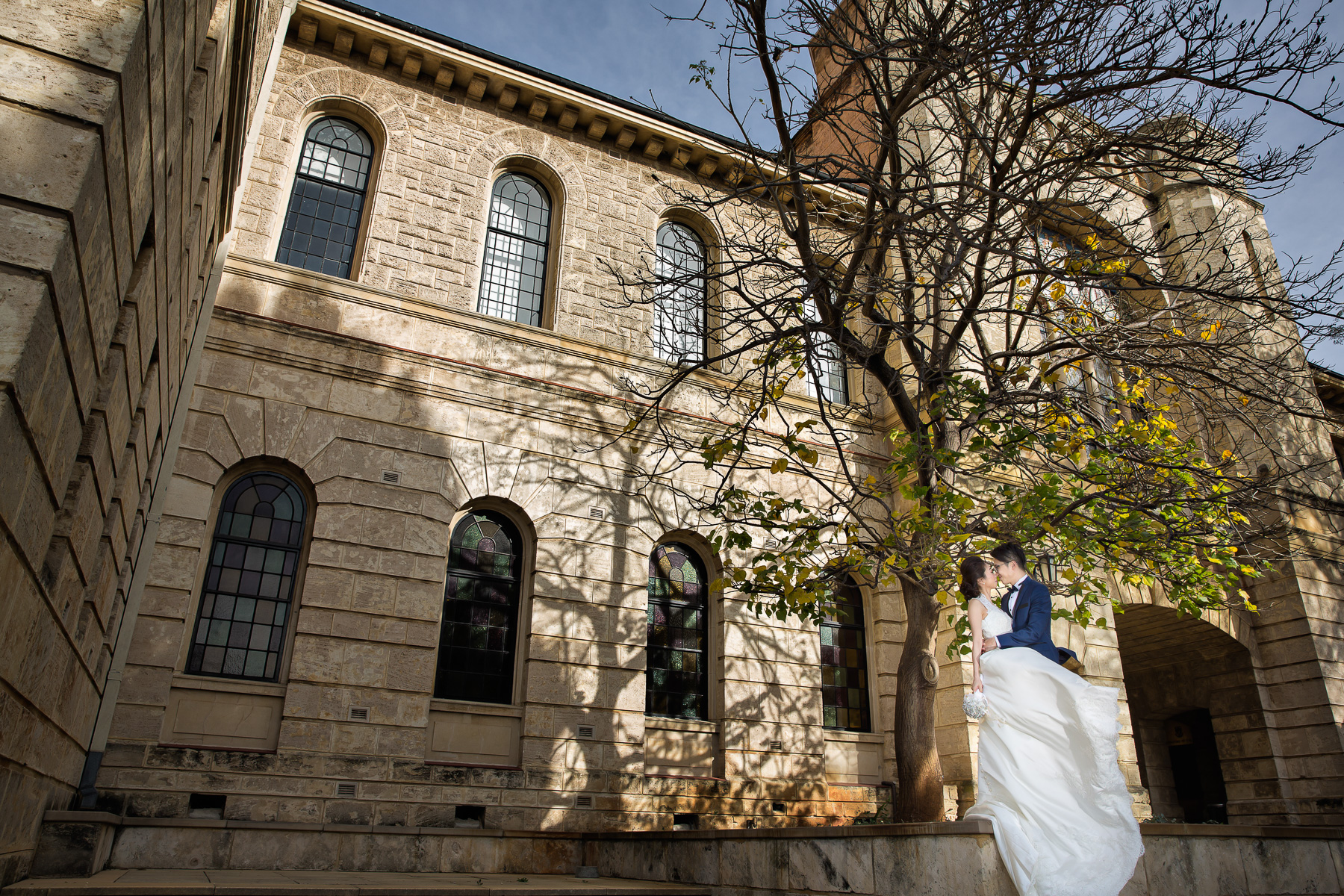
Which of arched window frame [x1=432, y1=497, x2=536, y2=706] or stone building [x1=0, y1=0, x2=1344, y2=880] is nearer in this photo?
stone building [x1=0, y1=0, x2=1344, y2=880]

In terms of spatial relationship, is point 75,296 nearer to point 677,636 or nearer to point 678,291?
point 677,636

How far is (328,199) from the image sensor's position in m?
12.7

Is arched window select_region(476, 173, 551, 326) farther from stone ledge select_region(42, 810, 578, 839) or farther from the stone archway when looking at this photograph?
the stone archway

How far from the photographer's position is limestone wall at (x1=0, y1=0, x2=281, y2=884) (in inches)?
124

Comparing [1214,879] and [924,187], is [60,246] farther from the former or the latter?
[1214,879]

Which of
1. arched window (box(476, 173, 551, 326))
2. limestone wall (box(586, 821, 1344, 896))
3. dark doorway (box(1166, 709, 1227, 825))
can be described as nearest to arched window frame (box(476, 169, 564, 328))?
arched window (box(476, 173, 551, 326))

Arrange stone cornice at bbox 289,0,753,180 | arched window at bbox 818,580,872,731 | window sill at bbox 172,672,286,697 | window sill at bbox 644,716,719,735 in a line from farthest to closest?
1. arched window at bbox 818,580,872,731
2. stone cornice at bbox 289,0,753,180
3. window sill at bbox 644,716,719,735
4. window sill at bbox 172,672,286,697

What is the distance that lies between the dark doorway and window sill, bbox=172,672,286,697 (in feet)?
57.8

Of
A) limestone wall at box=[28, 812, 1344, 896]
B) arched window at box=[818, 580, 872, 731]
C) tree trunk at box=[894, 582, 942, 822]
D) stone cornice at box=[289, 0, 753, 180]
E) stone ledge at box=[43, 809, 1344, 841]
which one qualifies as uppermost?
stone cornice at box=[289, 0, 753, 180]

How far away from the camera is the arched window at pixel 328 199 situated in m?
12.3

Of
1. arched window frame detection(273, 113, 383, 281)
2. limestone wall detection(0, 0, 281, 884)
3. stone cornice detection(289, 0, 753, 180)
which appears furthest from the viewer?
stone cornice detection(289, 0, 753, 180)

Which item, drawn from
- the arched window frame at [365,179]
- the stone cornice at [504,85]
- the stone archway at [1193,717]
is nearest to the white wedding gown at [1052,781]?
the stone cornice at [504,85]

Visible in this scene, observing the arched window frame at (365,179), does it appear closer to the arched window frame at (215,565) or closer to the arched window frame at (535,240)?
the arched window frame at (535,240)

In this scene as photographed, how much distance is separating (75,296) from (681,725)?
1017 centimetres
